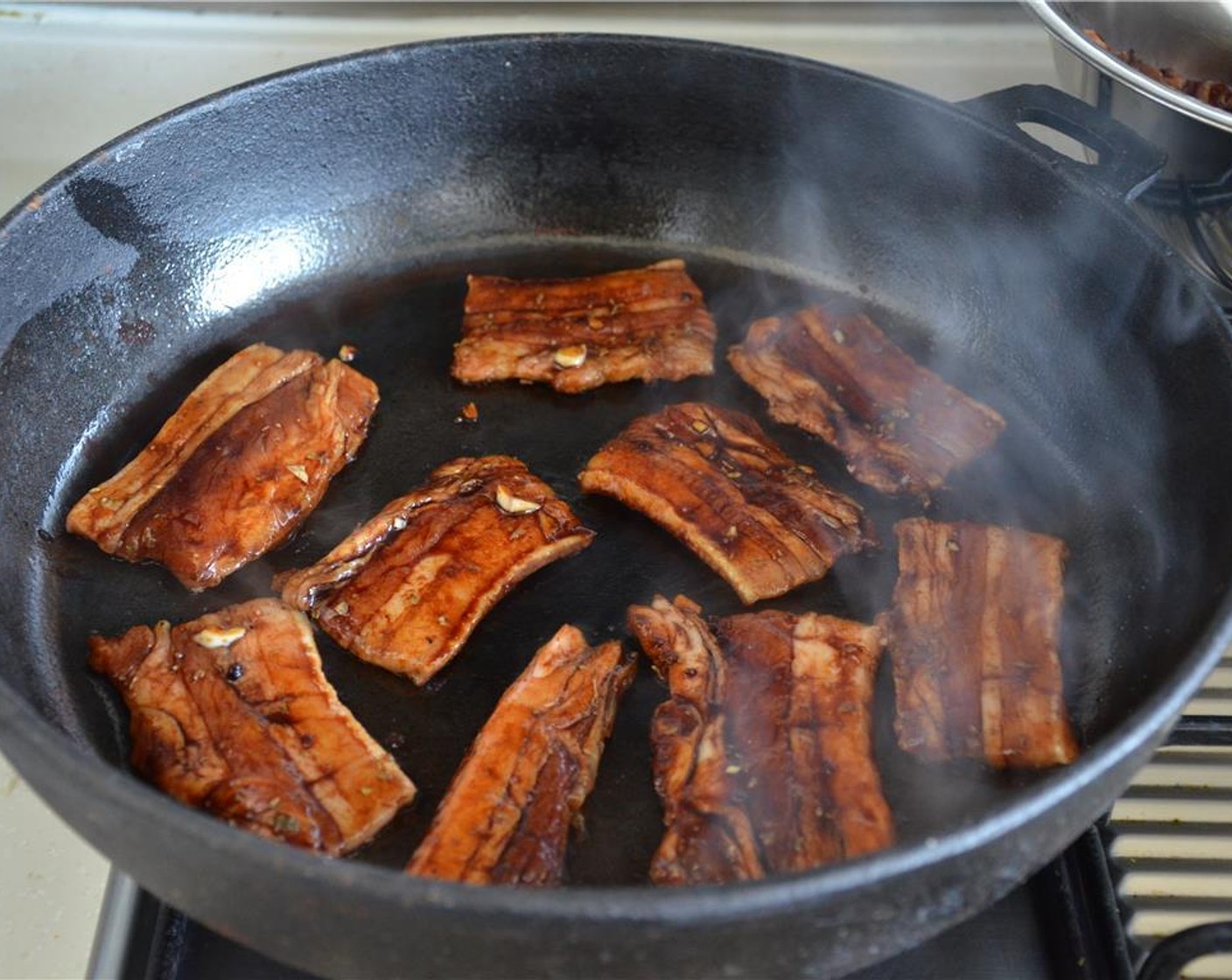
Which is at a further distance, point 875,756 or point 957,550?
point 957,550

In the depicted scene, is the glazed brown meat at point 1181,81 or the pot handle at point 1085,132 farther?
the glazed brown meat at point 1181,81

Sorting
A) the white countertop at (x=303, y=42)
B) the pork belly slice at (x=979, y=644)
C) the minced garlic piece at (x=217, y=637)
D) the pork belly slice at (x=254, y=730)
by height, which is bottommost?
the pork belly slice at (x=979, y=644)

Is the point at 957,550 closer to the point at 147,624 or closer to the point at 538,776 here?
the point at 538,776

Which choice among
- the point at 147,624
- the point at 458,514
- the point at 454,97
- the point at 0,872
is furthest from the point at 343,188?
the point at 0,872

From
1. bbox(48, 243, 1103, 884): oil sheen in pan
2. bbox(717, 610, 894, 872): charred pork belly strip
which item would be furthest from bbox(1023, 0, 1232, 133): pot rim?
bbox(717, 610, 894, 872): charred pork belly strip

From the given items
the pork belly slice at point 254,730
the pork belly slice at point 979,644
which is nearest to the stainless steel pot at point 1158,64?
the pork belly slice at point 979,644

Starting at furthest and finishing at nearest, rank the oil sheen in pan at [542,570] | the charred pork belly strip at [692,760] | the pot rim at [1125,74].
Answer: the pot rim at [1125,74], the oil sheen in pan at [542,570], the charred pork belly strip at [692,760]

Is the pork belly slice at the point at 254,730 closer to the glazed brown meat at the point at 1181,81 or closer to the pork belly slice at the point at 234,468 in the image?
the pork belly slice at the point at 234,468

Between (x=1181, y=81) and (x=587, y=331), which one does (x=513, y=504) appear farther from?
(x=1181, y=81)

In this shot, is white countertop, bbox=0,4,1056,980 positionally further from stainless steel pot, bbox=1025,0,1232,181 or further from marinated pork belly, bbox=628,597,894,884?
marinated pork belly, bbox=628,597,894,884
